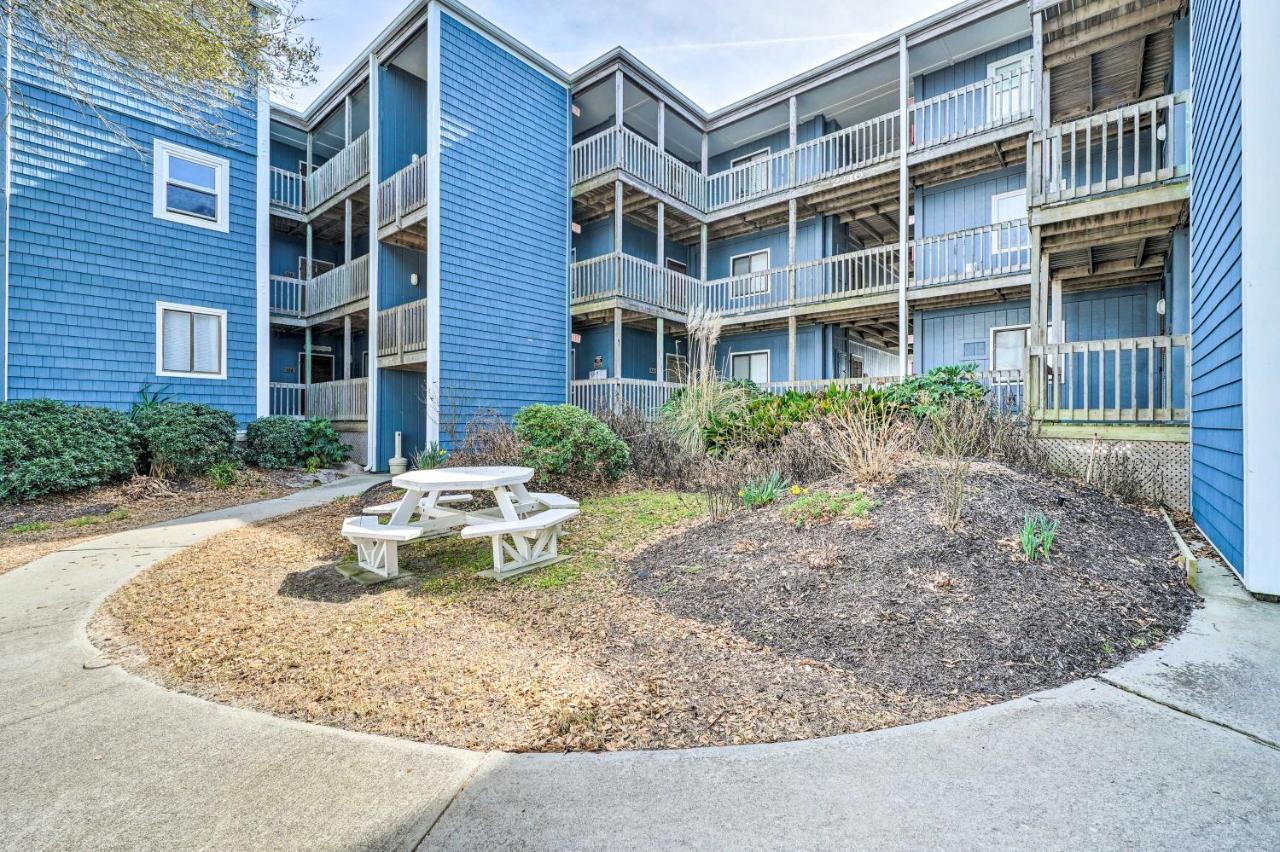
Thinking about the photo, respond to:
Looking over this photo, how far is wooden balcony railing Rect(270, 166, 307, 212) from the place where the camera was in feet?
47.8

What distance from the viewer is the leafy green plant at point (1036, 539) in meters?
3.60

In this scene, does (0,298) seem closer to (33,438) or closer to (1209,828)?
(33,438)

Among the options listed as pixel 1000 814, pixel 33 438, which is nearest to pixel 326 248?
pixel 33 438

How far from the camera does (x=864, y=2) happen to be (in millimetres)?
10086

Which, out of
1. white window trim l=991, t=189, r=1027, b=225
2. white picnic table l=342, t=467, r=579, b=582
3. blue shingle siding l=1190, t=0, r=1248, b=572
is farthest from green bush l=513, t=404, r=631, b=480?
white window trim l=991, t=189, r=1027, b=225

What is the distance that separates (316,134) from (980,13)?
15471 millimetres

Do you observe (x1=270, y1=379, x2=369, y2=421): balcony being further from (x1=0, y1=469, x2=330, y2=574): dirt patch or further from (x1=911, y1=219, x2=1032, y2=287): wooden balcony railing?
(x1=911, y1=219, x2=1032, y2=287): wooden balcony railing

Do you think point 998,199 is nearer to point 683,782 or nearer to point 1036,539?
point 1036,539

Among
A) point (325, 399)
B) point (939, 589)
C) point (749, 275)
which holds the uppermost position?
point (749, 275)

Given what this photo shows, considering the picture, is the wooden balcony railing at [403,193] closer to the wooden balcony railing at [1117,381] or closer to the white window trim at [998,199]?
the wooden balcony railing at [1117,381]

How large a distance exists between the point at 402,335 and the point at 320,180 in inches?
239

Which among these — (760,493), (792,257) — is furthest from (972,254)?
(760,493)

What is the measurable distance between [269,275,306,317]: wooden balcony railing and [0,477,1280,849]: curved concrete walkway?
14.0 m

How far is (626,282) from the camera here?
42.7ft
